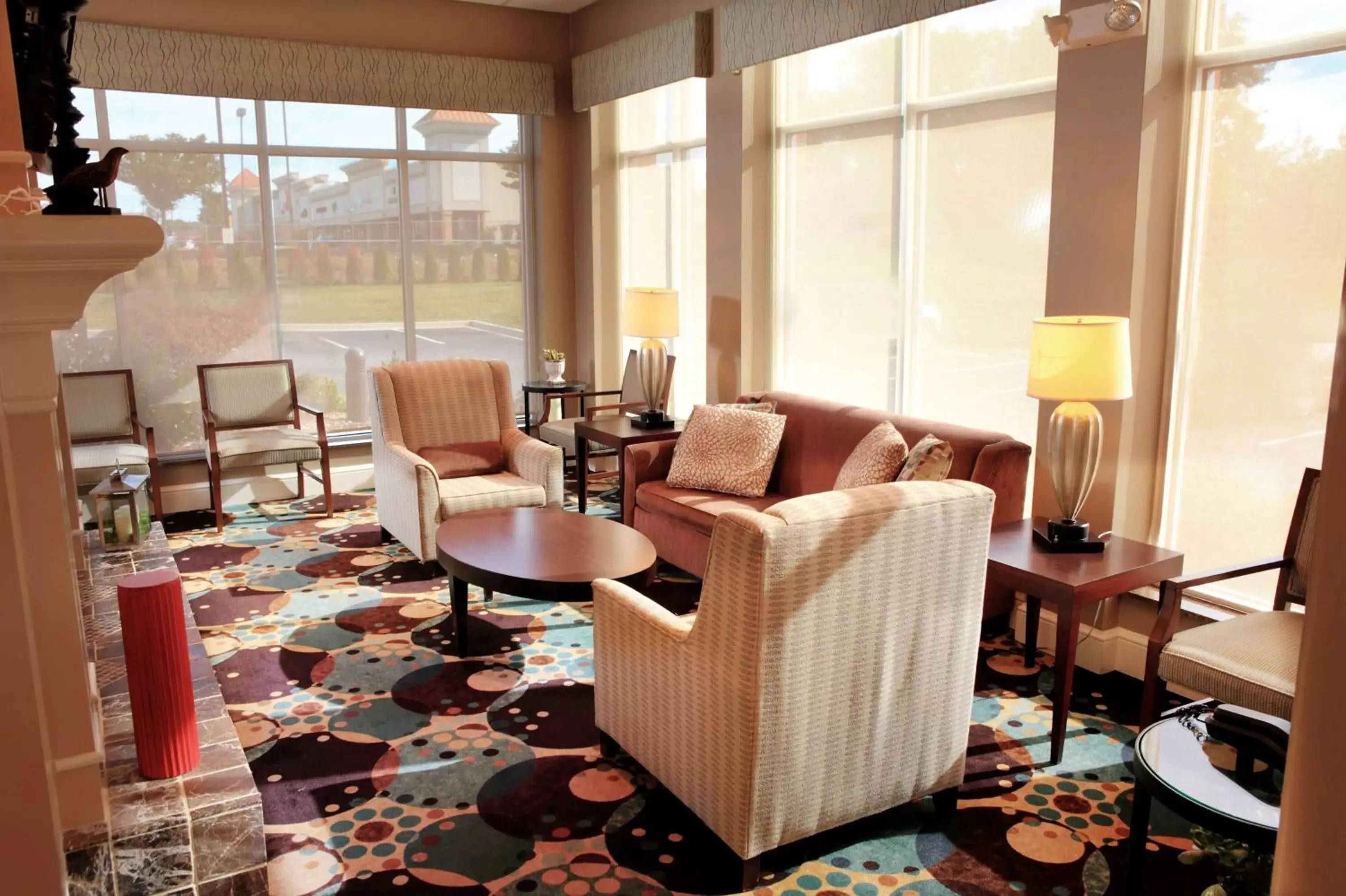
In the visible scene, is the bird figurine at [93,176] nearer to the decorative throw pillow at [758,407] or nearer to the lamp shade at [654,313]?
the decorative throw pillow at [758,407]

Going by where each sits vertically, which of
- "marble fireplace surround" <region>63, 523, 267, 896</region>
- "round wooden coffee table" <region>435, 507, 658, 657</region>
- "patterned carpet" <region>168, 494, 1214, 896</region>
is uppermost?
"round wooden coffee table" <region>435, 507, 658, 657</region>

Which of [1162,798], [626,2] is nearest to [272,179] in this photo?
[626,2]

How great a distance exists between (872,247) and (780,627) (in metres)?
3.19

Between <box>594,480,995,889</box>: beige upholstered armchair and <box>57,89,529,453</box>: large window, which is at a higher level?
<box>57,89,529,453</box>: large window

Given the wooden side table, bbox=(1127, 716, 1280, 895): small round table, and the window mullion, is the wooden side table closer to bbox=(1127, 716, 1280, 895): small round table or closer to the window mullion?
bbox=(1127, 716, 1280, 895): small round table

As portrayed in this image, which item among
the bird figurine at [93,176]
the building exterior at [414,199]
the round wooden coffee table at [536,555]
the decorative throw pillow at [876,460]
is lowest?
the round wooden coffee table at [536,555]

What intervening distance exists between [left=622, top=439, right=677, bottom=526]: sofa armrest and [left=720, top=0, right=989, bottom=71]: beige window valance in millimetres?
2016

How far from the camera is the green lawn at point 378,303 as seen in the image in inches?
241

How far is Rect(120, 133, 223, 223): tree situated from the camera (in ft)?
19.3

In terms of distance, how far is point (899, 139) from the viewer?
4.75m

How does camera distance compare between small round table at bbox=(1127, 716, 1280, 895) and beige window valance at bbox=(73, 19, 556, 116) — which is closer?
small round table at bbox=(1127, 716, 1280, 895)

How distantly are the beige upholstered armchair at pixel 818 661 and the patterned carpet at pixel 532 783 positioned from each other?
138mm

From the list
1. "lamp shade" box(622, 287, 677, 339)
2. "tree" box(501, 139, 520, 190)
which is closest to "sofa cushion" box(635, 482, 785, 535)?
"lamp shade" box(622, 287, 677, 339)

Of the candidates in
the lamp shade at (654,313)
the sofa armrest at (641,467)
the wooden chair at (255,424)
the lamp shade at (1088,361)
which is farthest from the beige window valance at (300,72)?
the lamp shade at (1088,361)
